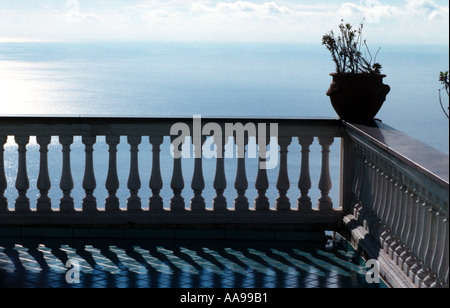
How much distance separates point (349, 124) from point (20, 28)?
12.3 feet

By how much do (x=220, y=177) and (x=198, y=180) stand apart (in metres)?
0.16

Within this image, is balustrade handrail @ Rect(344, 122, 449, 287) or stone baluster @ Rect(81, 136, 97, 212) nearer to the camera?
balustrade handrail @ Rect(344, 122, 449, 287)

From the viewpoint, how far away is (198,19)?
6.48m

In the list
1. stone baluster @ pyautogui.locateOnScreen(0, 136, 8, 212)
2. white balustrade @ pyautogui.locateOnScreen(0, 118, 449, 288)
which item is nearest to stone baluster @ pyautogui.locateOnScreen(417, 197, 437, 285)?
white balustrade @ pyautogui.locateOnScreen(0, 118, 449, 288)

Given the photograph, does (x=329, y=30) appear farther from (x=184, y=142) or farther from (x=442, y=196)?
(x=442, y=196)

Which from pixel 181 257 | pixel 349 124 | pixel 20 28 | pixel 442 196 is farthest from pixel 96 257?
pixel 20 28

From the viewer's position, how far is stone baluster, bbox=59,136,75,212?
4891mm

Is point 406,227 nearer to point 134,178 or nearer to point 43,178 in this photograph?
point 134,178

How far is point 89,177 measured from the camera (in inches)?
195

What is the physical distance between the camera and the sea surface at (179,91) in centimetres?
518

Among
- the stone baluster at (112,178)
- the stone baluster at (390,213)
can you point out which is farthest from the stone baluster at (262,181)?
the stone baluster at (390,213)

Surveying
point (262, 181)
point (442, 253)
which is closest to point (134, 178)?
point (262, 181)

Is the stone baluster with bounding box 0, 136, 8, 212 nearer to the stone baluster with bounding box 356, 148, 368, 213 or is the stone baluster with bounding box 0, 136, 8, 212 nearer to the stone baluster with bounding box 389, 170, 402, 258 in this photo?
the stone baluster with bounding box 356, 148, 368, 213

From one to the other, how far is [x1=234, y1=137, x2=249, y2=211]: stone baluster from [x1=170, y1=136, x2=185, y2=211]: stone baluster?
0.40 metres
